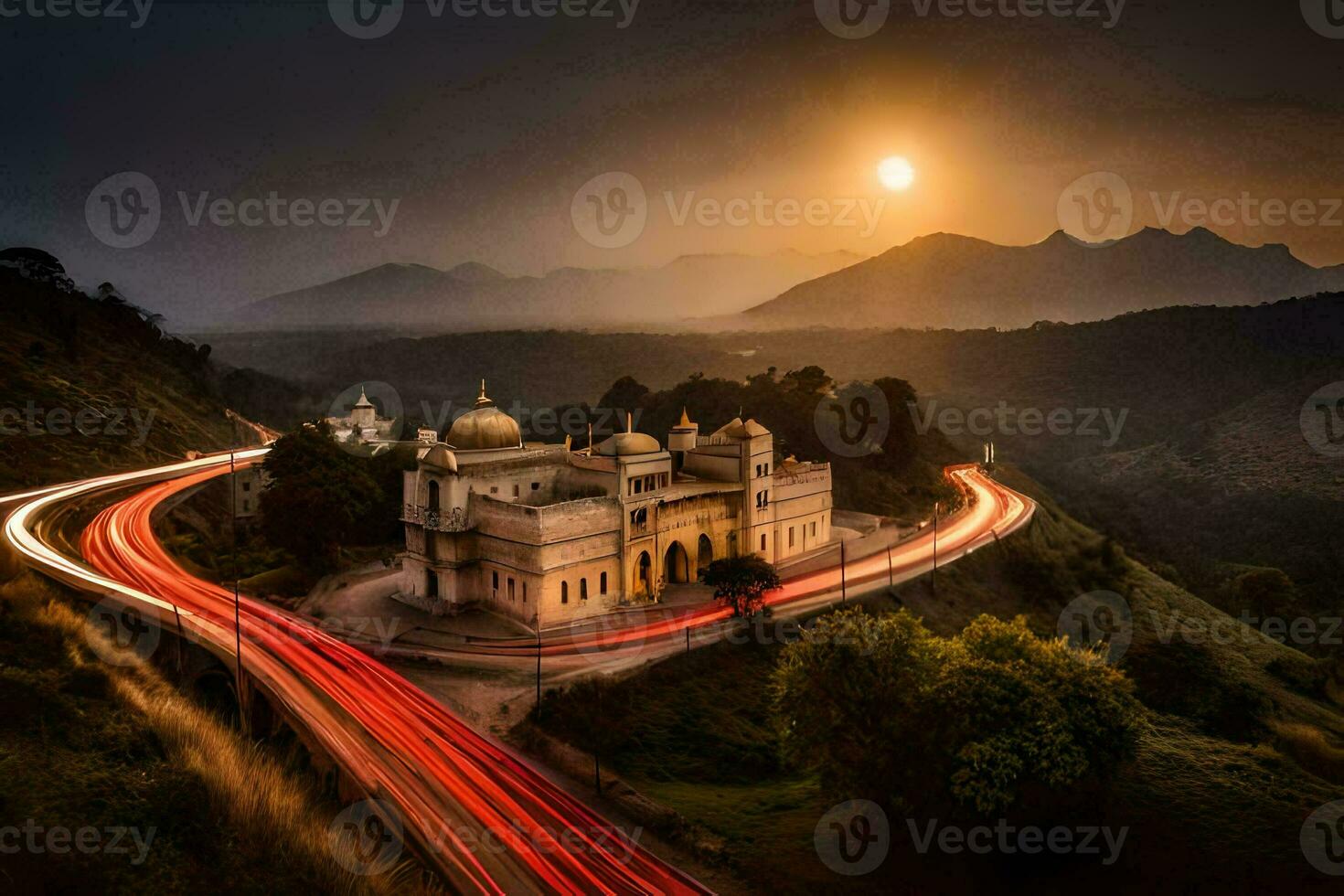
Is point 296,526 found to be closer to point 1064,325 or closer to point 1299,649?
point 1299,649

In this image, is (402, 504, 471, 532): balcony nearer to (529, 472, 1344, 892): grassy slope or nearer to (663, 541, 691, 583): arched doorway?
(529, 472, 1344, 892): grassy slope

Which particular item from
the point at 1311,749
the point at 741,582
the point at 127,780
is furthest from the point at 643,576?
the point at 1311,749

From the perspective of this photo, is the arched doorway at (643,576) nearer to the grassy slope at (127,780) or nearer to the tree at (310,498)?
the tree at (310,498)

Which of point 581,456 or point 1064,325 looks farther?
point 1064,325

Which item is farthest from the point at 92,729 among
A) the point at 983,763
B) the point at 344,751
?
the point at 983,763

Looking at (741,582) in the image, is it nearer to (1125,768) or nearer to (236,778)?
(1125,768)

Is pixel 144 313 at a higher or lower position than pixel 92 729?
higher
